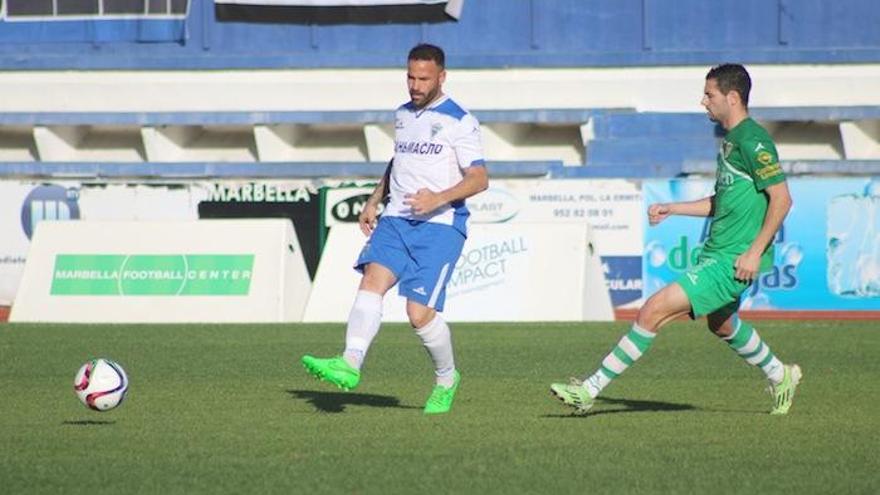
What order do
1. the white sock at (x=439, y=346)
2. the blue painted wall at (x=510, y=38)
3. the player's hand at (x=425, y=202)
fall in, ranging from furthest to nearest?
the blue painted wall at (x=510, y=38) → the white sock at (x=439, y=346) → the player's hand at (x=425, y=202)

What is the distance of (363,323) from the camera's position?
10.9 meters

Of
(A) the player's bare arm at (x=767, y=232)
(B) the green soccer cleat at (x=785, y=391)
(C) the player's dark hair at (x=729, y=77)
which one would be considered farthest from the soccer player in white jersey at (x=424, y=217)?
(B) the green soccer cleat at (x=785, y=391)

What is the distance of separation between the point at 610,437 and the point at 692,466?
116cm

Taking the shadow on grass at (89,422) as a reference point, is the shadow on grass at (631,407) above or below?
below

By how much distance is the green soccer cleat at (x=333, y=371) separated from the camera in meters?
10.4

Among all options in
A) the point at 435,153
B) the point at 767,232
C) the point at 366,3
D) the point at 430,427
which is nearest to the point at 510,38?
the point at 366,3

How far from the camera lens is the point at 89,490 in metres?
8.05

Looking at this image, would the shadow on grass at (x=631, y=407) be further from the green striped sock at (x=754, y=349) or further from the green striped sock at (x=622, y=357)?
the green striped sock at (x=754, y=349)

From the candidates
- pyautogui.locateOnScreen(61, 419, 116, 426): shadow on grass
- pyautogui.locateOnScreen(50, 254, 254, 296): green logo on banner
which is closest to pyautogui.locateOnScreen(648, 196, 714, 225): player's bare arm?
Answer: pyautogui.locateOnScreen(61, 419, 116, 426): shadow on grass

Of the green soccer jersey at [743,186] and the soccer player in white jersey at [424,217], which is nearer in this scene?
the green soccer jersey at [743,186]

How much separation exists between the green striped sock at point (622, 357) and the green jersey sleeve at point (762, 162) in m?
1.04

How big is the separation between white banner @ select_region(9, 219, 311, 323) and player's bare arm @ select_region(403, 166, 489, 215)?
37.0 ft

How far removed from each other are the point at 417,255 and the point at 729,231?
69.7 inches

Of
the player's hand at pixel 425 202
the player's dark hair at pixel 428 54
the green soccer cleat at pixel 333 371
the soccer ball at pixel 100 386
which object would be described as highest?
the player's dark hair at pixel 428 54
